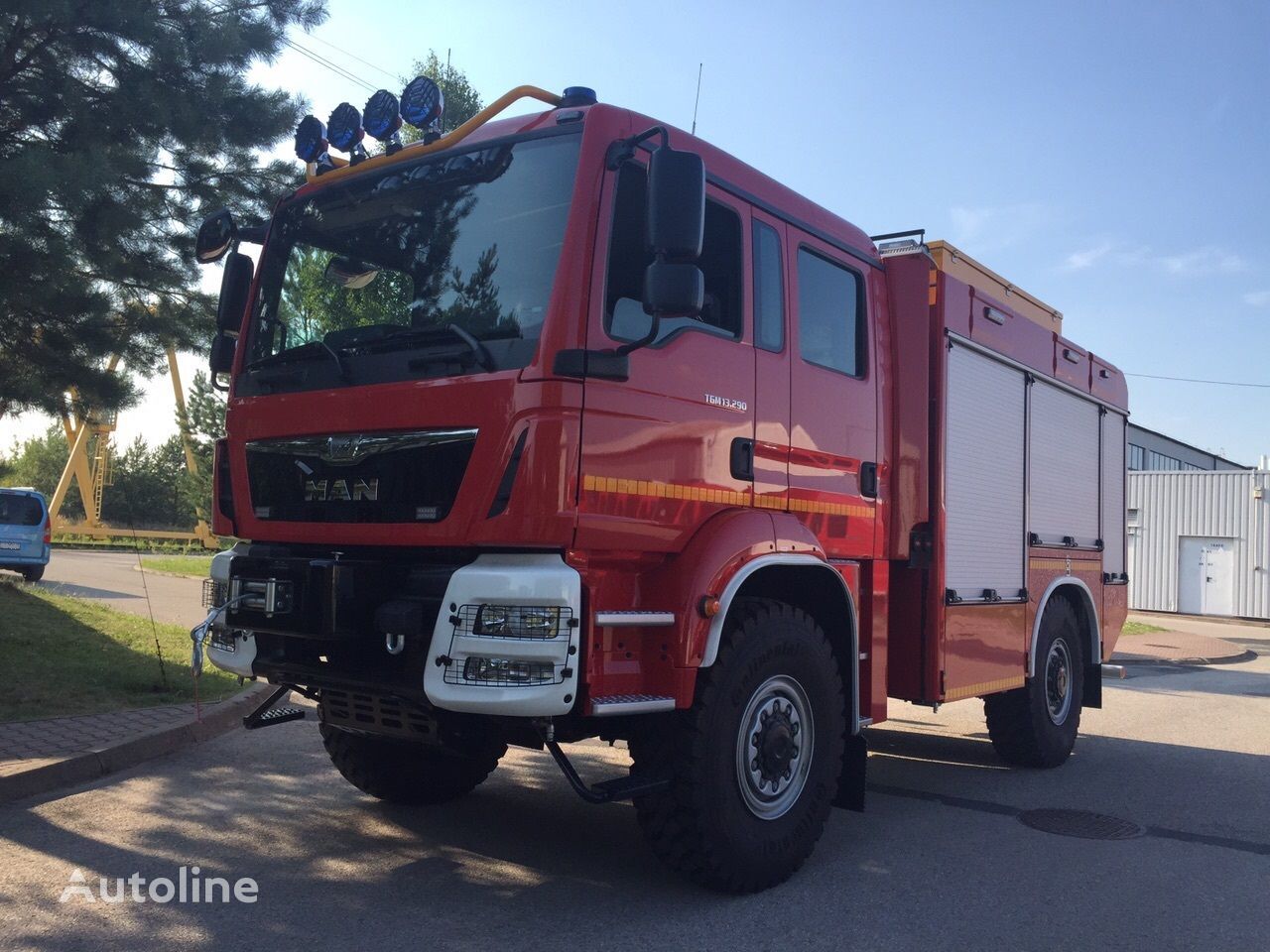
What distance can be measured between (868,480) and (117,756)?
468cm

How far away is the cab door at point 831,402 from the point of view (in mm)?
5062

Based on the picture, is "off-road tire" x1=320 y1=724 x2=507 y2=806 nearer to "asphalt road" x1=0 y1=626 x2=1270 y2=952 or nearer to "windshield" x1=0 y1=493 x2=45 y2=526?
"asphalt road" x1=0 y1=626 x2=1270 y2=952

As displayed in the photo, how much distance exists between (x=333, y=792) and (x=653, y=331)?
3.54 meters

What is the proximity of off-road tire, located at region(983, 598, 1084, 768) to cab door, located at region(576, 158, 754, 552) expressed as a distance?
3579mm

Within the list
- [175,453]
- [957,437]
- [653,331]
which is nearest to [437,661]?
[653,331]

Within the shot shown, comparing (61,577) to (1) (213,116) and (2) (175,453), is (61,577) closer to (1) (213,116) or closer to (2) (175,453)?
(1) (213,116)

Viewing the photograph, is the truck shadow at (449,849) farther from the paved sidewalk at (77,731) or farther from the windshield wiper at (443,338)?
the windshield wiper at (443,338)

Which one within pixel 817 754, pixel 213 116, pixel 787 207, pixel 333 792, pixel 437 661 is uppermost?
pixel 213 116

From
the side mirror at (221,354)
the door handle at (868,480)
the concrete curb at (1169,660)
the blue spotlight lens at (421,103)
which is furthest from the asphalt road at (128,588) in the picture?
the concrete curb at (1169,660)

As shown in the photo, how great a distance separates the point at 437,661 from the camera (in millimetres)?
Result: 3814

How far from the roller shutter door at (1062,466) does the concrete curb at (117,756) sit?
5.76 metres

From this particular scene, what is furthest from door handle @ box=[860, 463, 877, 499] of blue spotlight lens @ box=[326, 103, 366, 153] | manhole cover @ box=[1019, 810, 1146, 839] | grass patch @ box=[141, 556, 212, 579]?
grass patch @ box=[141, 556, 212, 579]

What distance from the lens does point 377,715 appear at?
429cm

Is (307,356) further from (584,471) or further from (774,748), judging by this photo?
(774,748)
